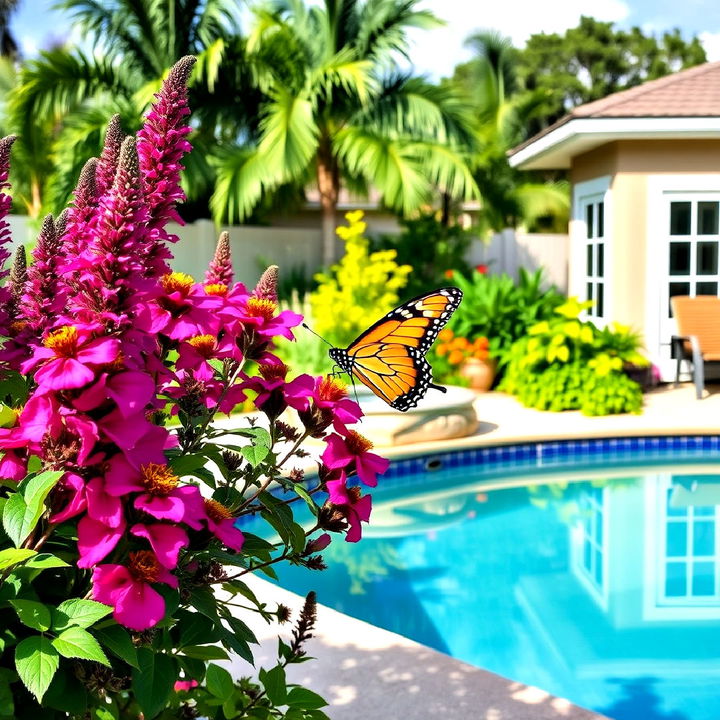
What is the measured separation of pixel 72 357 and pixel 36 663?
336mm

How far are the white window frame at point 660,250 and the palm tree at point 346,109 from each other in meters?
2.86

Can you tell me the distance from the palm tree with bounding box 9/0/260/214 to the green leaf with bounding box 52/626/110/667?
12.2 metres

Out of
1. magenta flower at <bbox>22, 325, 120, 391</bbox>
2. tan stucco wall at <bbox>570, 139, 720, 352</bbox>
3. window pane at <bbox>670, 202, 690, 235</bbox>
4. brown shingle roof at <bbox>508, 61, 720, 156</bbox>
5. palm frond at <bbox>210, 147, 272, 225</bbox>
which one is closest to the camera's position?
magenta flower at <bbox>22, 325, 120, 391</bbox>

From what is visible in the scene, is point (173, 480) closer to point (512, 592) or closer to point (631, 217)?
point (512, 592)

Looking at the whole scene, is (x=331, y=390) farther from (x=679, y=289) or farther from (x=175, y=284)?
(x=679, y=289)

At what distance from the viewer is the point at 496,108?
24031 millimetres

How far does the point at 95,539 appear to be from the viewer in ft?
3.24

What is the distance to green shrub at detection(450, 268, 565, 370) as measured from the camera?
407 inches

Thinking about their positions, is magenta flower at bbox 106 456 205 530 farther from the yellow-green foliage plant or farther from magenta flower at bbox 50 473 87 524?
the yellow-green foliage plant

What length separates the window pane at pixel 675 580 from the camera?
5116mm

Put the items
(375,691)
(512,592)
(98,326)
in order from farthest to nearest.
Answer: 1. (512,592)
2. (375,691)
3. (98,326)

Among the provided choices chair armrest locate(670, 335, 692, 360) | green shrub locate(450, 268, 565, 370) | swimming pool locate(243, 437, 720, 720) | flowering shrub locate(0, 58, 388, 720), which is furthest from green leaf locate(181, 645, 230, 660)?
chair armrest locate(670, 335, 692, 360)

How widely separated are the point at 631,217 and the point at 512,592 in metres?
6.43

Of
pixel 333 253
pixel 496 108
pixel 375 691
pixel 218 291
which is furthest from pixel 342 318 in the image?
pixel 496 108
